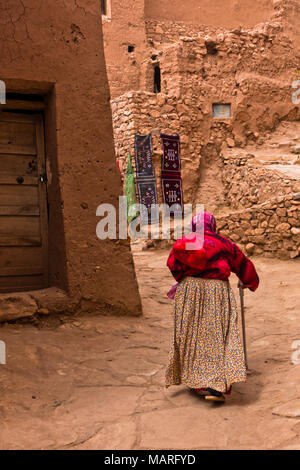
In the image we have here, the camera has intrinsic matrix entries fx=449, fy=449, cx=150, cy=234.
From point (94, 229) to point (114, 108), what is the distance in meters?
8.81

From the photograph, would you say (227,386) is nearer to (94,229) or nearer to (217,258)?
(217,258)

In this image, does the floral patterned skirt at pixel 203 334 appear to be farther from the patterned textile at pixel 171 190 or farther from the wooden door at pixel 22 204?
the patterned textile at pixel 171 190

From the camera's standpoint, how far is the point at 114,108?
492 inches

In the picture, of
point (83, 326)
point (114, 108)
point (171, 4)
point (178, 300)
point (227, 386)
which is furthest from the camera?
point (171, 4)

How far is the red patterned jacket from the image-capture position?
2859 millimetres

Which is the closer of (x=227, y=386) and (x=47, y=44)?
(x=227, y=386)

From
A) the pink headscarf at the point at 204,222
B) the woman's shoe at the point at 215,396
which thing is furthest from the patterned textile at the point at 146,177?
the woman's shoe at the point at 215,396

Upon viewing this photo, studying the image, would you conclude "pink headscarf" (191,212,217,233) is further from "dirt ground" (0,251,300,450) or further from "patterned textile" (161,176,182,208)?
"patterned textile" (161,176,182,208)

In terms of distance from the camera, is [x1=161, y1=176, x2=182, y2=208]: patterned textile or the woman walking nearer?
the woman walking

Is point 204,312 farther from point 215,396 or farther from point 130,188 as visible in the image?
point 130,188

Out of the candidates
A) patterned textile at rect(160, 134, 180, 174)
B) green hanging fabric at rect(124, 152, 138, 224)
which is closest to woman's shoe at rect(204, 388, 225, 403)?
green hanging fabric at rect(124, 152, 138, 224)

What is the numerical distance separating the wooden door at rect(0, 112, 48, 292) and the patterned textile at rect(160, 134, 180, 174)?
7358 mm

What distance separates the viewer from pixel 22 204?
446cm

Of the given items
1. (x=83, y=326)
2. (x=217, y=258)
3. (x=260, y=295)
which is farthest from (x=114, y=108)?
(x=217, y=258)
